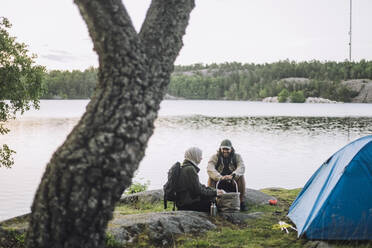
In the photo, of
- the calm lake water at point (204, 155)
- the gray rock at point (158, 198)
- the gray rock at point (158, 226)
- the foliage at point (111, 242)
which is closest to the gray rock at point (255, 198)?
the gray rock at point (158, 198)

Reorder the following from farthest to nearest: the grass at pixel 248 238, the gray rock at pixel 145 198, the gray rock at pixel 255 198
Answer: the gray rock at pixel 145 198 < the gray rock at pixel 255 198 < the grass at pixel 248 238

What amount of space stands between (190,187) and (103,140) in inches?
172

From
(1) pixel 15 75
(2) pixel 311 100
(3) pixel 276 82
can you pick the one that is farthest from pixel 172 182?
(3) pixel 276 82

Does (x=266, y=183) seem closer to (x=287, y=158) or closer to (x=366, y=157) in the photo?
(x=287, y=158)

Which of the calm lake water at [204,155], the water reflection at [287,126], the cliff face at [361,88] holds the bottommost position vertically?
the calm lake water at [204,155]

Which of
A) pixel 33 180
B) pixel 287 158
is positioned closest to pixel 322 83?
pixel 287 158

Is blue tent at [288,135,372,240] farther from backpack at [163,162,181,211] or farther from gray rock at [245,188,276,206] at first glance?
gray rock at [245,188,276,206]

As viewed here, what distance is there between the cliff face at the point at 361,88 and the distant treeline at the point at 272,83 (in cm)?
236

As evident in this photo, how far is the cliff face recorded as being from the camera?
142625mm

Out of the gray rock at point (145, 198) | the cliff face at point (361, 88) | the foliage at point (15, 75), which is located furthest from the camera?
the cliff face at point (361, 88)

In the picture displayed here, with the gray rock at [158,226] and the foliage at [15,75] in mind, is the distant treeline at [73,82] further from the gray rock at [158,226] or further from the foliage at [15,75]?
the gray rock at [158,226]

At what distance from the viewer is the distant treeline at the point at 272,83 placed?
466 feet

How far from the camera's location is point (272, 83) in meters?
156

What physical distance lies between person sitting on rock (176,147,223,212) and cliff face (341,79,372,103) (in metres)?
151
